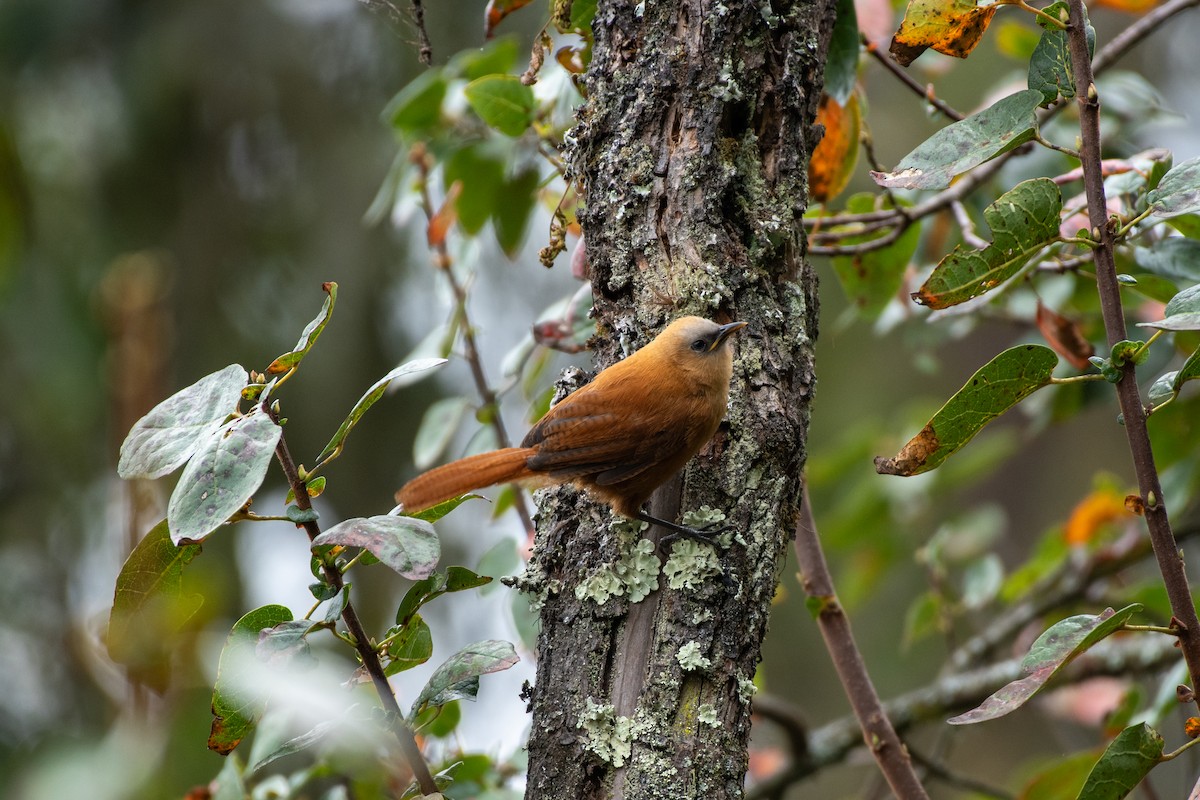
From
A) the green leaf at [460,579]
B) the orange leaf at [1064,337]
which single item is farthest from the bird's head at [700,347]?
the orange leaf at [1064,337]

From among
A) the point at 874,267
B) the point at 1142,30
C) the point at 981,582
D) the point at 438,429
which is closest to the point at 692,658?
the point at 438,429

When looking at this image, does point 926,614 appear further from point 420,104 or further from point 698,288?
point 420,104

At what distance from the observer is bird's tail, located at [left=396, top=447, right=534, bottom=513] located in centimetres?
210

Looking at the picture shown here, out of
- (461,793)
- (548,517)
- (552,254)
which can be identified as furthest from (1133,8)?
(461,793)

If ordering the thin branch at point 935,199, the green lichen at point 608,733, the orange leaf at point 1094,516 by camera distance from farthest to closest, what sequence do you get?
the orange leaf at point 1094,516 → the thin branch at point 935,199 → the green lichen at point 608,733

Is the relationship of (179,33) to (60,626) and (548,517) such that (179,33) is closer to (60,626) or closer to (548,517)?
(548,517)

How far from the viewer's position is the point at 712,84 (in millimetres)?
1985

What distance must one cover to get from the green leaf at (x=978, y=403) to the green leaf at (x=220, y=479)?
3.42 ft

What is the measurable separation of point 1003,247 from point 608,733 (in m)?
1.08

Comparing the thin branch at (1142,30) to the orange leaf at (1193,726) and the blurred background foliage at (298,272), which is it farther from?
the orange leaf at (1193,726)

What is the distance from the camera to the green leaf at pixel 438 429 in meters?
2.92

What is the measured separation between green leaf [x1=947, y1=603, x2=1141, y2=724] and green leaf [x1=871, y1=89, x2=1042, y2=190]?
0.75 m

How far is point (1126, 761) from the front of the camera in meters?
1.68

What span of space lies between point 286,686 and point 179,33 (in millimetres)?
5746
